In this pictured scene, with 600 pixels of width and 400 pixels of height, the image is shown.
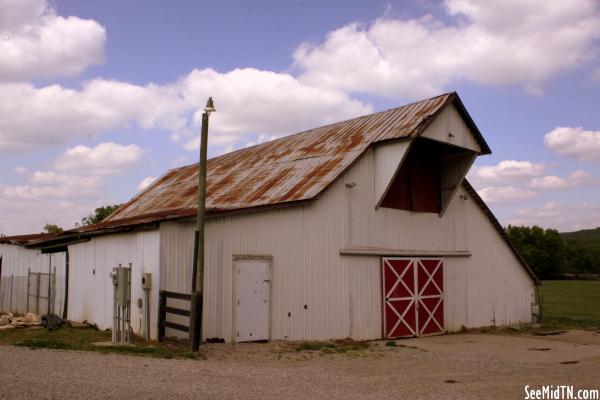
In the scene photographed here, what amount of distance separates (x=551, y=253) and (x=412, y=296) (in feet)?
368

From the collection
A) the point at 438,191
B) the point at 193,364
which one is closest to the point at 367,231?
the point at 438,191

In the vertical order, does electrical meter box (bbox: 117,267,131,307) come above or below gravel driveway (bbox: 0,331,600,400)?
above

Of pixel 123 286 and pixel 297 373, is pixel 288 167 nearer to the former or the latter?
pixel 123 286

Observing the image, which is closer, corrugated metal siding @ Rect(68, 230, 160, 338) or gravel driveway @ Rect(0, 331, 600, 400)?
gravel driveway @ Rect(0, 331, 600, 400)

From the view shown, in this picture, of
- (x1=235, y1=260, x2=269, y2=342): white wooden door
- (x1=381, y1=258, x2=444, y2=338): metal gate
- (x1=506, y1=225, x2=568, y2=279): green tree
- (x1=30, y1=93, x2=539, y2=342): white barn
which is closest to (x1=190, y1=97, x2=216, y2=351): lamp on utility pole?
(x1=30, y1=93, x2=539, y2=342): white barn

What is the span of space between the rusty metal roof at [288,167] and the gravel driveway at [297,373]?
14.2ft

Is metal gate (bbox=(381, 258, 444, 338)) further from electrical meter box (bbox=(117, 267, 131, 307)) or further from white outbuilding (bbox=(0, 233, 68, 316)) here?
white outbuilding (bbox=(0, 233, 68, 316))

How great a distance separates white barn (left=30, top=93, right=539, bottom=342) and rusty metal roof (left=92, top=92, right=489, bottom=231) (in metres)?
0.08

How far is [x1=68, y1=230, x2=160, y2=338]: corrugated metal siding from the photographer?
15.6 metres

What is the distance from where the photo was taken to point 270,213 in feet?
56.0

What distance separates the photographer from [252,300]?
1644cm

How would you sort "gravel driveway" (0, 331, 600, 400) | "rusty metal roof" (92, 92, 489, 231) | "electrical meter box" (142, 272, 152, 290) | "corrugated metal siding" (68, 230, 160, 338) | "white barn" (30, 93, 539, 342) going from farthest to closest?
"rusty metal roof" (92, 92, 489, 231)
"white barn" (30, 93, 539, 342)
"corrugated metal siding" (68, 230, 160, 338)
"electrical meter box" (142, 272, 152, 290)
"gravel driveway" (0, 331, 600, 400)

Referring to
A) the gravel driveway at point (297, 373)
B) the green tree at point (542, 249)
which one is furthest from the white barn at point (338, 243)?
the green tree at point (542, 249)

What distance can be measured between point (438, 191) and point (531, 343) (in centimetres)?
610
